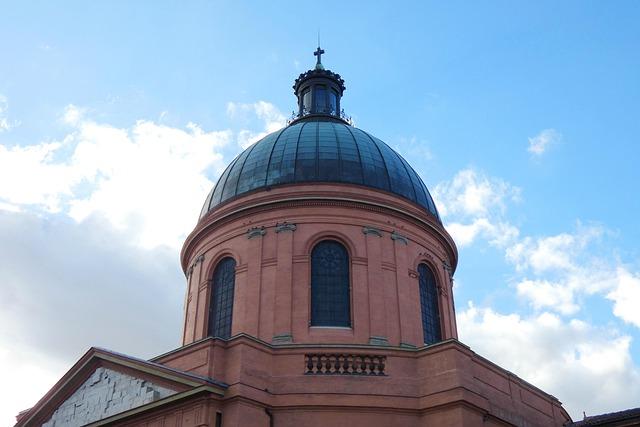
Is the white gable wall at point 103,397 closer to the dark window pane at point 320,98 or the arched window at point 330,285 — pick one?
the arched window at point 330,285

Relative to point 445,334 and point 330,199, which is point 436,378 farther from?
point 330,199

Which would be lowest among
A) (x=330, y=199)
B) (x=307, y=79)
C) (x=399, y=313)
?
(x=399, y=313)

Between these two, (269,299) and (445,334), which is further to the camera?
(445,334)

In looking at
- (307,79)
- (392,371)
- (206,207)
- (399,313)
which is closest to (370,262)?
(399,313)

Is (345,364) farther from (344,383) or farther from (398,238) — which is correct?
(398,238)

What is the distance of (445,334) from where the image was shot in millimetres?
24594

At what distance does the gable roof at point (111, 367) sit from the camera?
17734mm

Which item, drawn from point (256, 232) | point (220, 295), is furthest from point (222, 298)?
point (256, 232)

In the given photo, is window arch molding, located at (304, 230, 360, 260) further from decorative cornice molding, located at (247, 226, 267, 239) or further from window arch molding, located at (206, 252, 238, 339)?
window arch molding, located at (206, 252, 238, 339)

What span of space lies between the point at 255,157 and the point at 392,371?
10.7m

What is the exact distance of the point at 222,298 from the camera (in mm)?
24656

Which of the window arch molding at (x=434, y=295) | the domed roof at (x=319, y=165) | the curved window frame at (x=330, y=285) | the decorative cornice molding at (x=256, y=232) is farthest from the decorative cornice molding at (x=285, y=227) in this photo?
the window arch molding at (x=434, y=295)

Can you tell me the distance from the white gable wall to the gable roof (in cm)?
18

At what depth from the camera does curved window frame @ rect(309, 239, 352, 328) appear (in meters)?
22.7
